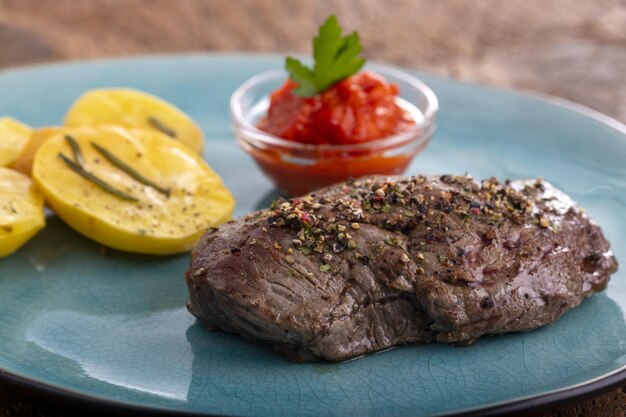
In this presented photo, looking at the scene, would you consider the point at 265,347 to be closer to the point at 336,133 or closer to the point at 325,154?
the point at 325,154

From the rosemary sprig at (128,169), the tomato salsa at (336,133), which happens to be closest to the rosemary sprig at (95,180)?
the rosemary sprig at (128,169)

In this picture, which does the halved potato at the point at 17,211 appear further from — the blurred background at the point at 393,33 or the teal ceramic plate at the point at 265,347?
the blurred background at the point at 393,33

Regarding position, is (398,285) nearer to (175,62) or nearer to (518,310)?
(518,310)

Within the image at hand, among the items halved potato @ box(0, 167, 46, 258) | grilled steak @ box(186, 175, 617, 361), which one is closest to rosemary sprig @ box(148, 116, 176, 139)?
halved potato @ box(0, 167, 46, 258)

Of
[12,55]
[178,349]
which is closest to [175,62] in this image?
[12,55]

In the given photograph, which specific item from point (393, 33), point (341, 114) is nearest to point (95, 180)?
point (341, 114)
